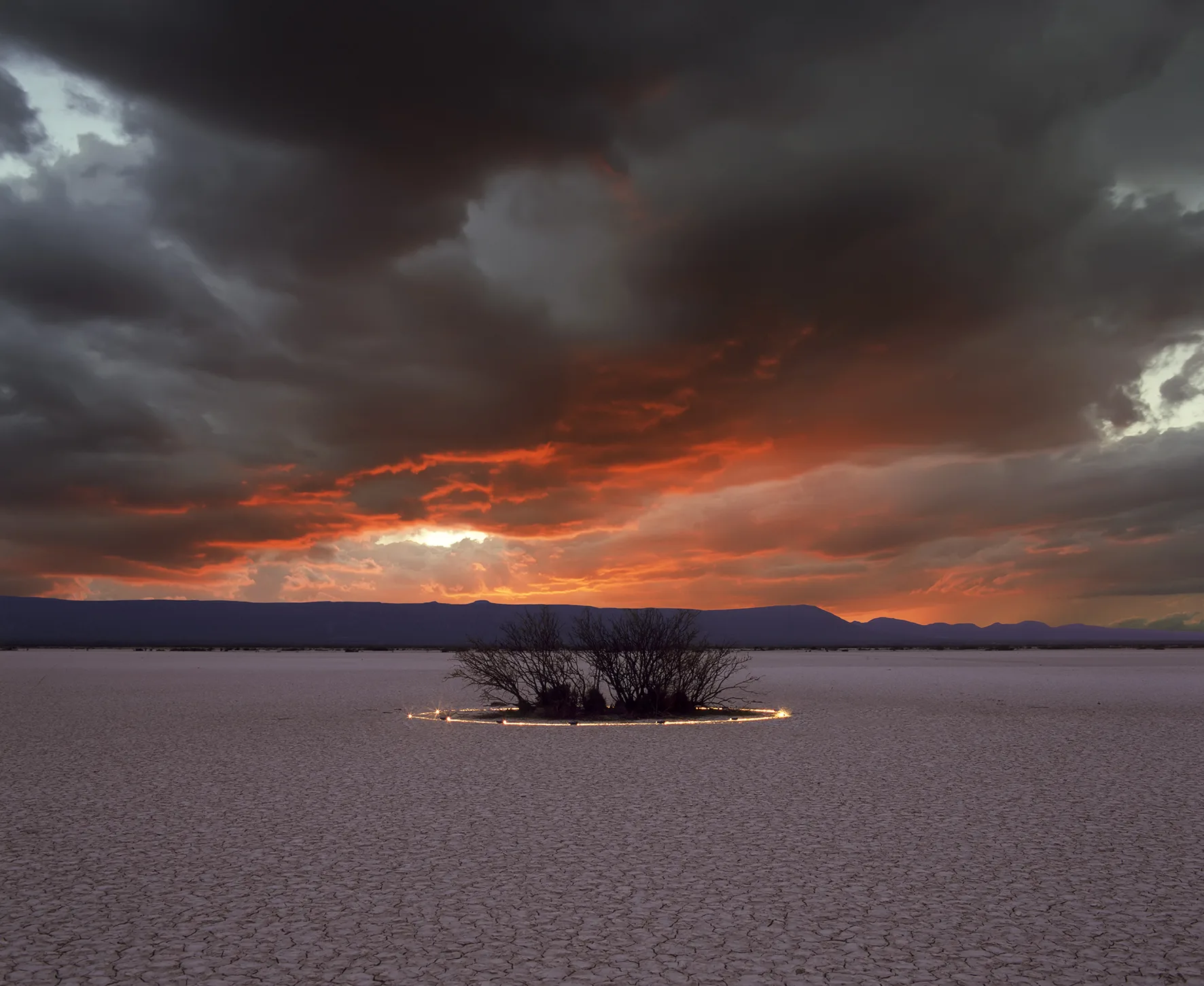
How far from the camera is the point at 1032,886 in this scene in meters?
8.66

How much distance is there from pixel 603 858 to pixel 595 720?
1548 cm

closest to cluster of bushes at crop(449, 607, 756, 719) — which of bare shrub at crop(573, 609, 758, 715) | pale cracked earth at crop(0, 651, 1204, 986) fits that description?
bare shrub at crop(573, 609, 758, 715)

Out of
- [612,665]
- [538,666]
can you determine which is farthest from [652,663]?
[538,666]

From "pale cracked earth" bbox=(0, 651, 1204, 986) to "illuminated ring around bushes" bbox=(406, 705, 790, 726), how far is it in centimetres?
257

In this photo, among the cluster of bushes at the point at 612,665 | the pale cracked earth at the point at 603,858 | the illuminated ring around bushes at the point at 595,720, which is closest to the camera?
the pale cracked earth at the point at 603,858

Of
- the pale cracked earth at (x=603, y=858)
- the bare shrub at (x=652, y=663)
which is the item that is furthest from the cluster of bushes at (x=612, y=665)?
the pale cracked earth at (x=603, y=858)

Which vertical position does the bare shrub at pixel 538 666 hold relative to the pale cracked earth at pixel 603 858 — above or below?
above

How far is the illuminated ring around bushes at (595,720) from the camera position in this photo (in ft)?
78.2

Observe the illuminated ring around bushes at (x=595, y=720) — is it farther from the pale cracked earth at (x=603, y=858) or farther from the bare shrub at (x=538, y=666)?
the pale cracked earth at (x=603, y=858)

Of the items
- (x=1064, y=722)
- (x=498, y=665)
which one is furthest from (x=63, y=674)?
(x=1064, y=722)

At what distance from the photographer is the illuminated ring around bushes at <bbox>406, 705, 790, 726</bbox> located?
78.2ft

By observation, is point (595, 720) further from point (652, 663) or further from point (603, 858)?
point (603, 858)

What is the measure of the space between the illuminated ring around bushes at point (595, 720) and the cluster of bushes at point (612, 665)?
35.2 inches

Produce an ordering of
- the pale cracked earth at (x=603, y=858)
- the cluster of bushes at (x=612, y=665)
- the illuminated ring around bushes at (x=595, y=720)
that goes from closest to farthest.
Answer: the pale cracked earth at (x=603, y=858), the illuminated ring around bushes at (x=595, y=720), the cluster of bushes at (x=612, y=665)
